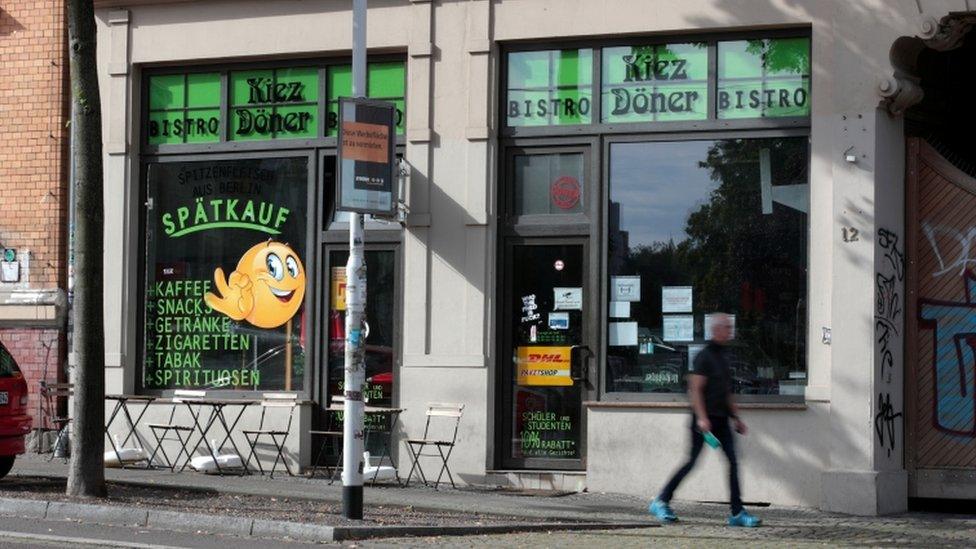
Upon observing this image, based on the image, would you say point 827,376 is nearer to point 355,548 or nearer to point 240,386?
point 355,548

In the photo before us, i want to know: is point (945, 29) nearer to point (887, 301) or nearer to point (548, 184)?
point (887, 301)

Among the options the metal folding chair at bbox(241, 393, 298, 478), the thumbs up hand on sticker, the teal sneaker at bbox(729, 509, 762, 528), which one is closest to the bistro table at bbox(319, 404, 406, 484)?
the metal folding chair at bbox(241, 393, 298, 478)

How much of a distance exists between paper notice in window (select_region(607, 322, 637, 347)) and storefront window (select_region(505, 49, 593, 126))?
2.17m

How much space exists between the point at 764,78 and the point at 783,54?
301 mm

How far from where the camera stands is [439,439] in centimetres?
1593

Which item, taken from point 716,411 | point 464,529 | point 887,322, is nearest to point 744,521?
point 716,411

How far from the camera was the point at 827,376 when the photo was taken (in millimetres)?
14438

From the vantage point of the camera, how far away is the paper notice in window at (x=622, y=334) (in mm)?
15438

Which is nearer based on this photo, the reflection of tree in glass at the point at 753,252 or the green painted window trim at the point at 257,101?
the reflection of tree in glass at the point at 753,252

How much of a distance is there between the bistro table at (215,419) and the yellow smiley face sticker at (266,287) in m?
1.00

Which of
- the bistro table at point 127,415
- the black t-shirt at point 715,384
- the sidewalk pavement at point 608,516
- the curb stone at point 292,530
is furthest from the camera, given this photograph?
the bistro table at point 127,415

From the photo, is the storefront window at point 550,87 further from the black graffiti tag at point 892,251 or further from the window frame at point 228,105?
the black graffiti tag at point 892,251

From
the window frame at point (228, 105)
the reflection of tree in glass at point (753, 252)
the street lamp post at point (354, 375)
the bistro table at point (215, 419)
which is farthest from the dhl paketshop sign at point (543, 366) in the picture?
the street lamp post at point (354, 375)

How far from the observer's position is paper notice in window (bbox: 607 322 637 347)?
15438mm
